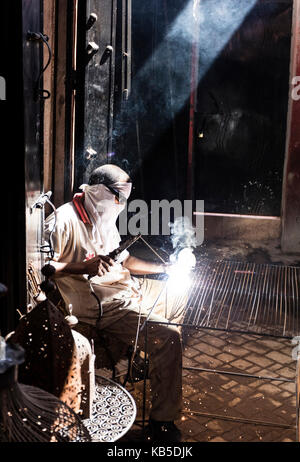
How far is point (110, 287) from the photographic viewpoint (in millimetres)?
4719

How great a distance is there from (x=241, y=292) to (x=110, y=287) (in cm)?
114

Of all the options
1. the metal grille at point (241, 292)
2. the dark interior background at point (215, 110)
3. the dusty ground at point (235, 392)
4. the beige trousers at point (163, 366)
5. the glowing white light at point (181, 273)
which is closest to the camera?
the beige trousers at point (163, 366)

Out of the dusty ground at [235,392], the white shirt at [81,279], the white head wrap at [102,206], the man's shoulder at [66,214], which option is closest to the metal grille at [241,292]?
the dusty ground at [235,392]

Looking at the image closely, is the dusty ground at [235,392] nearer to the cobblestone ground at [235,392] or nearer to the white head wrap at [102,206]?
the cobblestone ground at [235,392]

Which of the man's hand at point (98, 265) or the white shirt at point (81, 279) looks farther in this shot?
the white shirt at point (81, 279)

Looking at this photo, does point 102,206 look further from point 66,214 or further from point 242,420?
point 242,420

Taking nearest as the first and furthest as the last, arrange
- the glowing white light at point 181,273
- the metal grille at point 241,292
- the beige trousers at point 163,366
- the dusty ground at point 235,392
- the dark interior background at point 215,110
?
the beige trousers at point 163,366 → the dusty ground at point 235,392 → the metal grille at point 241,292 → the glowing white light at point 181,273 → the dark interior background at point 215,110

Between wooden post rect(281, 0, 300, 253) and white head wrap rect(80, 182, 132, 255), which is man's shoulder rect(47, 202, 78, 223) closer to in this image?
white head wrap rect(80, 182, 132, 255)

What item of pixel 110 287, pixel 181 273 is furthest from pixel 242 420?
pixel 110 287

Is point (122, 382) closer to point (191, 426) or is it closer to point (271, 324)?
point (191, 426)

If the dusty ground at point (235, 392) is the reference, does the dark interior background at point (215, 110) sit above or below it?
above

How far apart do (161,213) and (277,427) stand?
548 cm

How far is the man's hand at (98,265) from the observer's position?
4.32 m

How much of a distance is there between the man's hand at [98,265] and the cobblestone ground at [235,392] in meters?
1.32
